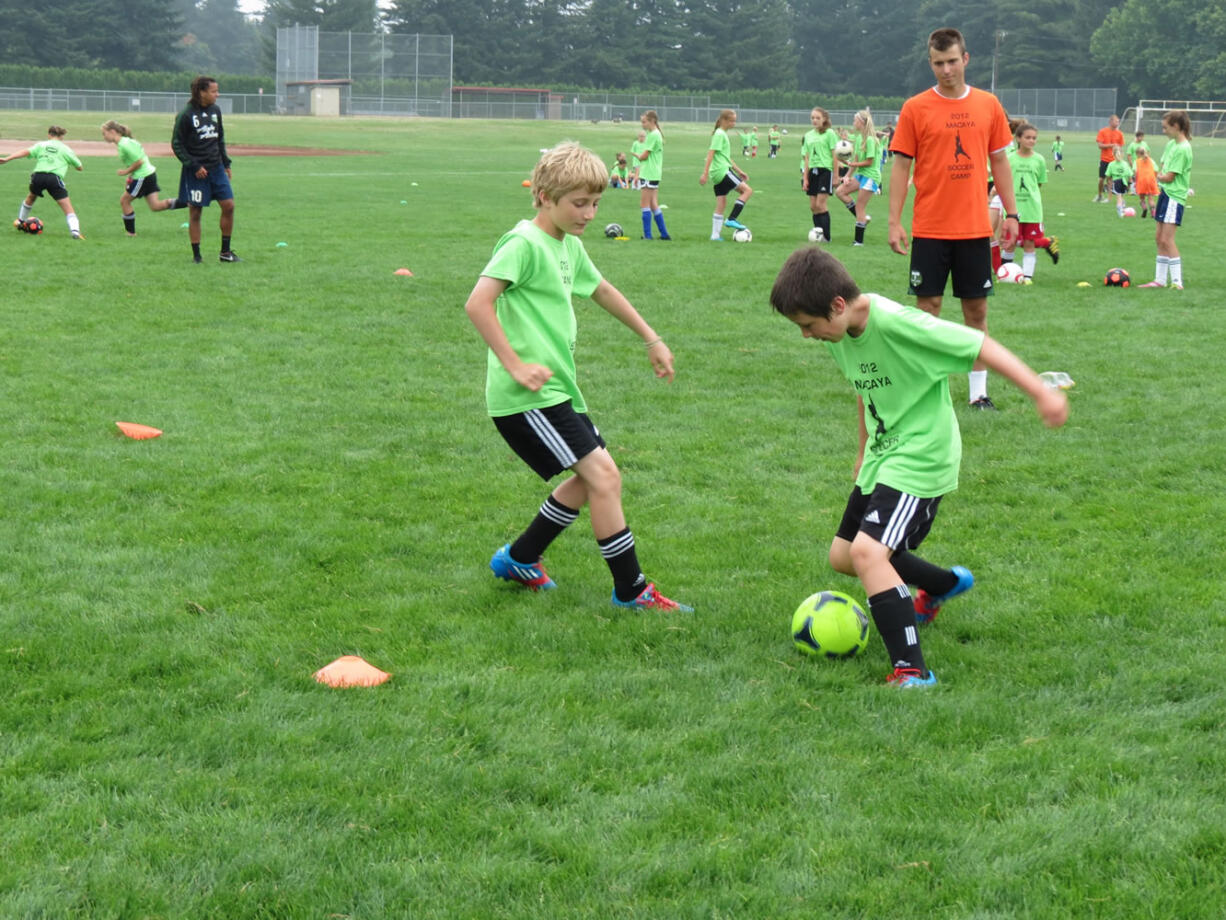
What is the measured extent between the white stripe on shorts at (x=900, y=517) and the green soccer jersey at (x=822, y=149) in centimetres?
1579

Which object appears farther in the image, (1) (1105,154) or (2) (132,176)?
(1) (1105,154)

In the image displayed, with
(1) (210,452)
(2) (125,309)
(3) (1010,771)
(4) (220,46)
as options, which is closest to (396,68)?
(2) (125,309)

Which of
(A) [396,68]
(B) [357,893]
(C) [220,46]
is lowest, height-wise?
(B) [357,893]

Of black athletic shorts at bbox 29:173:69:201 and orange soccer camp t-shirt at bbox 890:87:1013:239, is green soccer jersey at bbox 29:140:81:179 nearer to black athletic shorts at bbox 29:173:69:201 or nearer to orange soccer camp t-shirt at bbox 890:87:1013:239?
black athletic shorts at bbox 29:173:69:201

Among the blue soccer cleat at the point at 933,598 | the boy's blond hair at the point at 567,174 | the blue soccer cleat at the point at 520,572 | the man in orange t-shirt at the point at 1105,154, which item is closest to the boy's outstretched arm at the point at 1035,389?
the blue soccer cleat at the point at 933,598

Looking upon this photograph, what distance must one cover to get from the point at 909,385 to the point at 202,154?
472 inches

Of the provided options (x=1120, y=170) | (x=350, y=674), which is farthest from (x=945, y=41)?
(x=1120, y=170)

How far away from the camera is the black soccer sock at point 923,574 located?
5055mm

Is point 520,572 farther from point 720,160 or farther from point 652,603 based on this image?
point 720,160

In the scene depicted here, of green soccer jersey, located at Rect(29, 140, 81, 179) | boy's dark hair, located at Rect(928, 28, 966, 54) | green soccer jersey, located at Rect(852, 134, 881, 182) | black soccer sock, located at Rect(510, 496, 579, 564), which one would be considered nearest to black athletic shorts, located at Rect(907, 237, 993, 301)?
boy's dark hair, located at Rect(928, 28, 966, 54)

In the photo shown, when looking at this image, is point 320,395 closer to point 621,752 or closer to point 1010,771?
point 621,752

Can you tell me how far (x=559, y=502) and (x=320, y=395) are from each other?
415 cm

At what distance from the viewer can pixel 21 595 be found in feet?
17.5

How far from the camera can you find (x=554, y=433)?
5125 millimetres
